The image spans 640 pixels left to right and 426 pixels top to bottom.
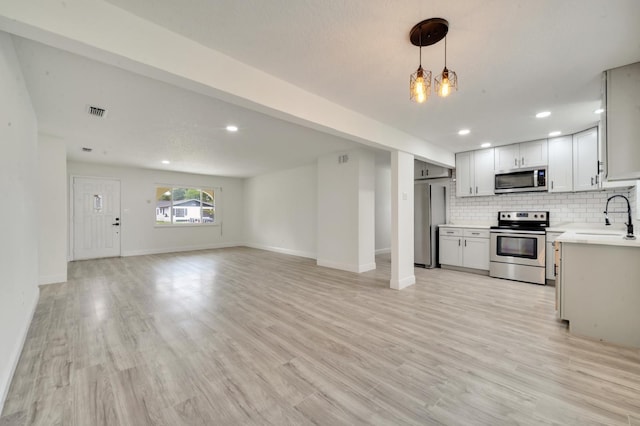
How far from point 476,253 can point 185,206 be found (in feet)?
27.6

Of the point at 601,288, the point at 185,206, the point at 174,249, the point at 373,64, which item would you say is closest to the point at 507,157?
the point at 601,288

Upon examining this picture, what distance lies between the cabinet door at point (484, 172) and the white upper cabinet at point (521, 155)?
0.40ft

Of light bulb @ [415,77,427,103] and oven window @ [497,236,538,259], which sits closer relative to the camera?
light bulb @ [415,77,427,103]

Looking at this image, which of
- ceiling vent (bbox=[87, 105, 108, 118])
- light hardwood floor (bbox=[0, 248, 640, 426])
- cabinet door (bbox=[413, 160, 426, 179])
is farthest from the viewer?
cabinet door (bbox=[413, 160, 426, 179])

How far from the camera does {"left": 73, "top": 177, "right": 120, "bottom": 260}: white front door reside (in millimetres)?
6617

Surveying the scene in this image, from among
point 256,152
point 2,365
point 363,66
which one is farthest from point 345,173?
point 2,365

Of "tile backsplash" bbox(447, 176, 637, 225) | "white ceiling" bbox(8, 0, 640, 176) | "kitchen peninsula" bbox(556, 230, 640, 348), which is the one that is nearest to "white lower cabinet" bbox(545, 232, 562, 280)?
"tile backsplash" bbox(447, 176, 637, 225)

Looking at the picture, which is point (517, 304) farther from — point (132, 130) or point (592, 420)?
point (132, 130)

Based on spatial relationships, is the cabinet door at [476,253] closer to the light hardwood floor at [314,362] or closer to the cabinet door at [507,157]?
the light hardwood floor at [314,362]

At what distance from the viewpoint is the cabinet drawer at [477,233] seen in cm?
503

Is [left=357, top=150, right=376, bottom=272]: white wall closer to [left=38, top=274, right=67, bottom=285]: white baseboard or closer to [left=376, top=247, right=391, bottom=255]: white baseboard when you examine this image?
[left=376, top=247, right=391, bottom=255]: white baseboard

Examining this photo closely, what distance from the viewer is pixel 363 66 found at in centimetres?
233

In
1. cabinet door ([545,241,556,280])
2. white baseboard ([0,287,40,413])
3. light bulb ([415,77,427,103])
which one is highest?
light bulb ([415,77,427,103])

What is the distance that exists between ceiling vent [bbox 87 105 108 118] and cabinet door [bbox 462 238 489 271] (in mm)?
6328
